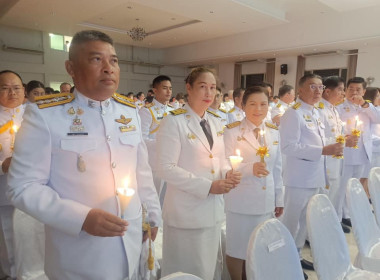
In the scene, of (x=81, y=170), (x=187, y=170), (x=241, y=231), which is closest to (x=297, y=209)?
(x=241, y=231)

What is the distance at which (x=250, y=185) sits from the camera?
86.4 inches

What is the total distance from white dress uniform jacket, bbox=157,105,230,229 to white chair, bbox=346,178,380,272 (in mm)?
932

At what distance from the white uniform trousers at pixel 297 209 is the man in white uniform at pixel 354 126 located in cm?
110

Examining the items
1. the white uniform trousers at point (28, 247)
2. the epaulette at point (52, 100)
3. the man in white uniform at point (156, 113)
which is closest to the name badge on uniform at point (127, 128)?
the epaulette at point (52, 100)

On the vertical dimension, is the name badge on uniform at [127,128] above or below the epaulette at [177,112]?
below

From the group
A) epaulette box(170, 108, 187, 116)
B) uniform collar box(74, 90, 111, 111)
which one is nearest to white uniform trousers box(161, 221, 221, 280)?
epaulette box(170, 108, 187, 116)

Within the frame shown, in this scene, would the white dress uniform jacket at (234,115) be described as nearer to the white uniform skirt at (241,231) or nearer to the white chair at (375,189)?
the white chair at (375,189)

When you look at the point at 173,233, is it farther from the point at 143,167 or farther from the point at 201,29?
the point at 201,29

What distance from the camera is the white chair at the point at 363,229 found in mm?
1908

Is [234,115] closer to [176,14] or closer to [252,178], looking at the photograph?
[252,178]

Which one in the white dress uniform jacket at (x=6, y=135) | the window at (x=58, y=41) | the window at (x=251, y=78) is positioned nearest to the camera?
the white dress uniform jacket at (x=6, y=135)

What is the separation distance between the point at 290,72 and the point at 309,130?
10.7 meters

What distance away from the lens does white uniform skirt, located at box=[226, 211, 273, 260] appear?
2191 mm

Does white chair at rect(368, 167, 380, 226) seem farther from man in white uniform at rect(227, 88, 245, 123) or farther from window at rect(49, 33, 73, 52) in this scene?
window at rect(49, 33, 73, 52)
